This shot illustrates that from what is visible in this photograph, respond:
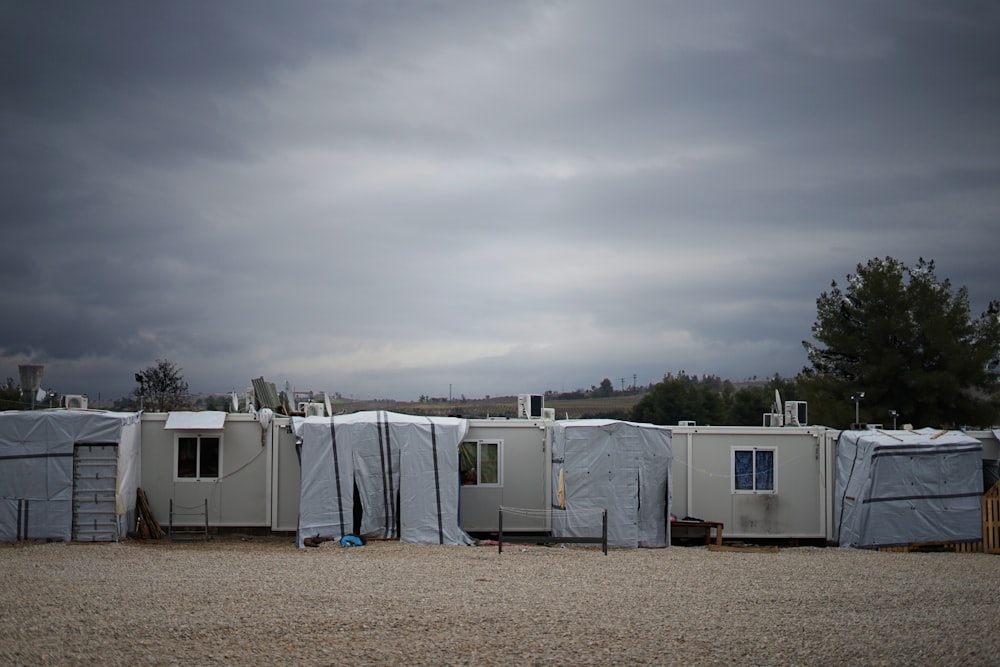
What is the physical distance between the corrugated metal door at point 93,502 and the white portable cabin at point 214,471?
174cm

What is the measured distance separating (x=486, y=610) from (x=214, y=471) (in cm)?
1105

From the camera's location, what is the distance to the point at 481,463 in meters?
21.3

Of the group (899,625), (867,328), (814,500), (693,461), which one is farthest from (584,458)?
(867,328)

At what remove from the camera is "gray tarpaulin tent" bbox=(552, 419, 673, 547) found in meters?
19.4

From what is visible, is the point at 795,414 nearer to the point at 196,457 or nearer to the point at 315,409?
the point at 315,409

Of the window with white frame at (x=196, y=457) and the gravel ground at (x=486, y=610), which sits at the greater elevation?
the window with white frame at (x=196, y=457)

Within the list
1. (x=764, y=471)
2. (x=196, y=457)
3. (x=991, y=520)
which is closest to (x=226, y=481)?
(x=196, y=457)

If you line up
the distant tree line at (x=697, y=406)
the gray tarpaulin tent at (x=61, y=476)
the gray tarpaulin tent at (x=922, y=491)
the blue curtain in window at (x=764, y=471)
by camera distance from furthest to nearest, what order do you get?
the distant tree line at (x=697, y=406), the blue curtain in window at (x=764, y=471), the gray tarpaulin tent at (x=922, y=491), the gray tarpaulin tent at (x=61, y=476)

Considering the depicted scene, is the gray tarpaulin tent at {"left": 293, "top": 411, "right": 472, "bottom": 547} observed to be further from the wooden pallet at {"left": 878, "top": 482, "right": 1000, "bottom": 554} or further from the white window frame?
the wooden pallet at {"left": 878, "top": 482, "right": 1000, "bottom": 554}

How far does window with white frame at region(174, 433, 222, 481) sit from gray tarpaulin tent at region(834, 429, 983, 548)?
43.3ft

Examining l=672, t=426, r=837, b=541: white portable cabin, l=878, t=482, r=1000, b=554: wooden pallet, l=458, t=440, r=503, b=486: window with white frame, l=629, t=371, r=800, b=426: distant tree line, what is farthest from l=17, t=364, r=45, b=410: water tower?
l=629, t=371, r=800, b=426: distant tree line

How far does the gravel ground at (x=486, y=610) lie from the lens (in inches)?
382

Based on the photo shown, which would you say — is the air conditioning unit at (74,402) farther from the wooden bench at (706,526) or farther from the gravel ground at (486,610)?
the wooden bench at (706,526)

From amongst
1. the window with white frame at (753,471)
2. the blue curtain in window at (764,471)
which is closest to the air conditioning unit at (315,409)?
the window with white frame at (753,471)
